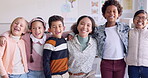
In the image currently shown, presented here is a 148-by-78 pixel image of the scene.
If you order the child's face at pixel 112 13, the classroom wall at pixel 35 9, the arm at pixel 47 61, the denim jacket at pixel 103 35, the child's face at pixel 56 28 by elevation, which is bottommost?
the arm at pixel 47 61

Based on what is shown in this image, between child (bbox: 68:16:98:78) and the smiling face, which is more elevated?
the smiling face

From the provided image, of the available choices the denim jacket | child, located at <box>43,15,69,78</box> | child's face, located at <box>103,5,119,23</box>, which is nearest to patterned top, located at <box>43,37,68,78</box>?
child, located at <box>43,15,69,78</box>

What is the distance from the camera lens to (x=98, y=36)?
161 cm

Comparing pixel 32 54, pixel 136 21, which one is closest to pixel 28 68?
pixel 32 54

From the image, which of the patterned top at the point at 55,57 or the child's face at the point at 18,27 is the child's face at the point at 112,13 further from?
the child's face at the point at 18,27

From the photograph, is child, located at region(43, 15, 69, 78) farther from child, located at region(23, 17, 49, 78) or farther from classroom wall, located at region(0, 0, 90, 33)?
classroom wall, located at region(0, 0, 90, 33)

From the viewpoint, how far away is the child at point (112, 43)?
1586mm

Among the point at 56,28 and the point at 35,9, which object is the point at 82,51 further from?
the point at 35,9

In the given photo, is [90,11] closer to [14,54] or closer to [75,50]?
[75,50]

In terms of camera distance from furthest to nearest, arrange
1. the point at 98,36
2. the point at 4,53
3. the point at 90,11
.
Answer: the point at 90,11 → the point at 98,36 → the point at 4,53

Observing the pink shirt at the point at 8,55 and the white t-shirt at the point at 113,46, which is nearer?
the pink shirt at the point at 8,55

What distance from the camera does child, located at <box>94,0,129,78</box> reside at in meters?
1.59

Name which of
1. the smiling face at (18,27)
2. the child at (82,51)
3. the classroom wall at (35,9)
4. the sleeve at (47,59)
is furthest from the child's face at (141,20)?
the classroom wall at (35,9)

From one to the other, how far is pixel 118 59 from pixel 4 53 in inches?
38.1
